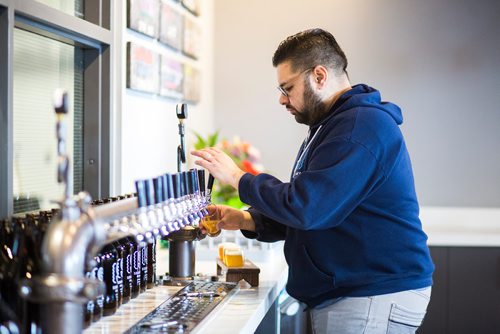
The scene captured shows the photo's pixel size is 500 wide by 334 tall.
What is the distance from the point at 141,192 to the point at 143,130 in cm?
186

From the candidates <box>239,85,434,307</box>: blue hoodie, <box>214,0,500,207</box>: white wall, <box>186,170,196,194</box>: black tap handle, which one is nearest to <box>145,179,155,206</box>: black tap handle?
<box>186,170,196,194</box>: black tap handle

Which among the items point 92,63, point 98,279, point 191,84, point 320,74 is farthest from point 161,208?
point 191,84

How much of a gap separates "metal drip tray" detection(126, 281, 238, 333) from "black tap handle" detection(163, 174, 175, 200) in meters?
0.36

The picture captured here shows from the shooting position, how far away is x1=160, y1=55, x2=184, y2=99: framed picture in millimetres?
3840

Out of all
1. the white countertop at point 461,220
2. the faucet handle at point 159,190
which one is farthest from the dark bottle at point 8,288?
the white countertop at point 461,220

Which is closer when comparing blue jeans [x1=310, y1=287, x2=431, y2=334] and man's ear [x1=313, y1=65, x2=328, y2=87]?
blue jeans [x1=310, y1=287, x2=431, y2=334]

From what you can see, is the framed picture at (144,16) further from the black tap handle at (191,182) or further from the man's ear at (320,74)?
the black tap handle at (191,182)

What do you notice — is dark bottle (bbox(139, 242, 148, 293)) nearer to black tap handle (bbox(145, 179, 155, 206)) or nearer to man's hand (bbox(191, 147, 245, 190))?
man's hand (bbox(191, 147, 245, 190))

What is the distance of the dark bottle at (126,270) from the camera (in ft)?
7.26

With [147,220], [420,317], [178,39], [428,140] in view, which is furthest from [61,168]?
[428,140]

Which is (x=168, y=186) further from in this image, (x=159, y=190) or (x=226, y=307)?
(x=226, y=307)

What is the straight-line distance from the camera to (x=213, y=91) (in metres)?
5.17

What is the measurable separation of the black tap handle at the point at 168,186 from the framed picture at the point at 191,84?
236 centimetres

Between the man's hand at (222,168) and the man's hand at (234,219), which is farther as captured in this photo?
the man's hand at (234,219)
